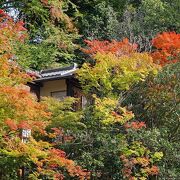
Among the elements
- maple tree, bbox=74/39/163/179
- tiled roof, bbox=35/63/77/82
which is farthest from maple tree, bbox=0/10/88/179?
tiled roof, bbox=35/63/77/82

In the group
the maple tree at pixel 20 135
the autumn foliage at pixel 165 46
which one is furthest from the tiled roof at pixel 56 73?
the maple tree at pixel 20 135

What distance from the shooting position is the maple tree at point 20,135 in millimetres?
11078

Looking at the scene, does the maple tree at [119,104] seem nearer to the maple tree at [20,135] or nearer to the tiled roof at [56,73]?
the maple tree at [20,135]

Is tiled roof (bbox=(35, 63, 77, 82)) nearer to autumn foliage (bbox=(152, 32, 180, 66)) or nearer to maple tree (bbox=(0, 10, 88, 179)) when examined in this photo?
autumn foliage (bbox=(152, 32, 180, 66))

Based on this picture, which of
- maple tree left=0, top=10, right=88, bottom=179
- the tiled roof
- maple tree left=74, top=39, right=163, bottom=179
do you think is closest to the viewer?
maple tree left=0, top=10, right=88, bottom=179

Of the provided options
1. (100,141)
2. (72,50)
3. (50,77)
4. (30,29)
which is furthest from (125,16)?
(100,141)

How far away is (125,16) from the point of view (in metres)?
25.7

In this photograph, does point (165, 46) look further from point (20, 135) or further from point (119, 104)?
point (20, 135)

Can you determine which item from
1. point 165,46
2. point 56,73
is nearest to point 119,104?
point 56,73

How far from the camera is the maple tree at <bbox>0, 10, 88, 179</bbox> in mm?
11078

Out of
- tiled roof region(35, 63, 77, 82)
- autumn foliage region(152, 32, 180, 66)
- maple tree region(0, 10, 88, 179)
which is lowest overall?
maple tree region(0, 10, 88, 179)

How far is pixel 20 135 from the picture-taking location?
1191cm

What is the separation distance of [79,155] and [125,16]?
14.2 metres

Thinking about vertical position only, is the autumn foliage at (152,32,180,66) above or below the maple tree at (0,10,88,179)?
above
